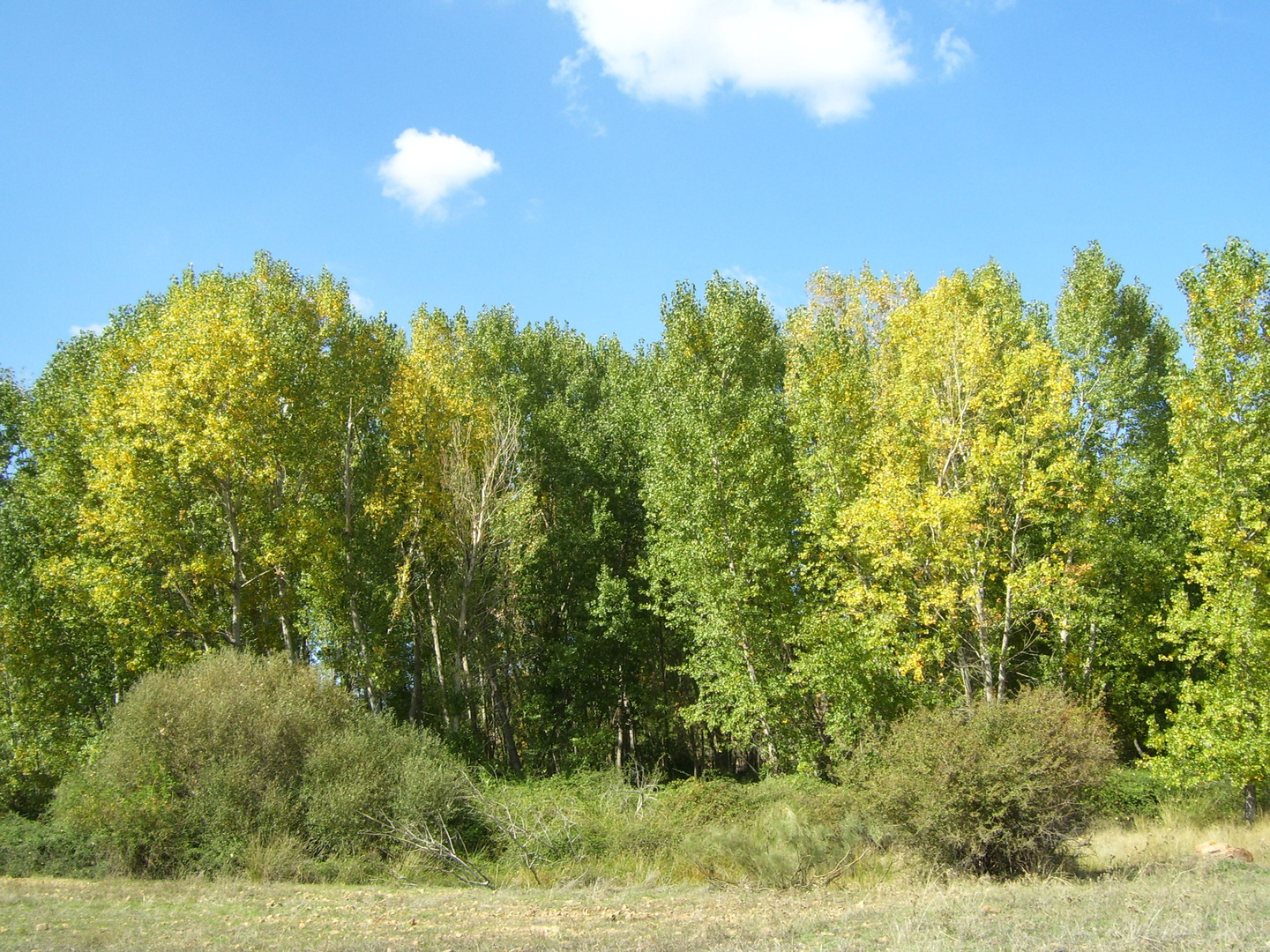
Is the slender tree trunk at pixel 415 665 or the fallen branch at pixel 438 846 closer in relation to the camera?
the fallen branch at pixel 438 846

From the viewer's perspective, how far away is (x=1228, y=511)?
54.8 ft

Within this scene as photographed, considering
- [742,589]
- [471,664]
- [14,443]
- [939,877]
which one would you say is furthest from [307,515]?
[939,877]

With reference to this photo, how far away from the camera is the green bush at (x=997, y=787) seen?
1205 cm

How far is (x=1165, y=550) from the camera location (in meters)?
21.3

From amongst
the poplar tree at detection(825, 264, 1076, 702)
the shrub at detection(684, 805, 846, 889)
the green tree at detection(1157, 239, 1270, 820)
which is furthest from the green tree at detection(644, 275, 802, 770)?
the green tree at detection(1157, 239, 1270, 820)

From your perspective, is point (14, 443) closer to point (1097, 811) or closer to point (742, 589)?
point (742, 589)

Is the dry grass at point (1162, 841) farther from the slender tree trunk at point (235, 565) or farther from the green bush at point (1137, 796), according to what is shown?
the slender tree trunk at point (235, 565)

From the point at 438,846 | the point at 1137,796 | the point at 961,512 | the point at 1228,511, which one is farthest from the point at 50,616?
the point at 1228,511

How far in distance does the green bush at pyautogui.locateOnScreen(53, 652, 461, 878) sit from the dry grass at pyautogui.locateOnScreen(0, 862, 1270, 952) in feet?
4.94

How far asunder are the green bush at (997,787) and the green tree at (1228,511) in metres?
5.16

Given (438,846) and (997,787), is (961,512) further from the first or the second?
(438,846)

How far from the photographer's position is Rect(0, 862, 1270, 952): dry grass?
8305mm

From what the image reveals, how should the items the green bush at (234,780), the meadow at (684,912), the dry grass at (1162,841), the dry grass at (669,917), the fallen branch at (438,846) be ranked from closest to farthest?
the dry grass at (669,917) → the meadow at (684,912) → the dry grass at (1162,841) → the fallen branch at (438,846) → the green bush at (234,780)

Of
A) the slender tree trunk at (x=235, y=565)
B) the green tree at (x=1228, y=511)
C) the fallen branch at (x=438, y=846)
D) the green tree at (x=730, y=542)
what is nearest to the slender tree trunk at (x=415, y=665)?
the slender tree trunk at (x=235, y=565)
